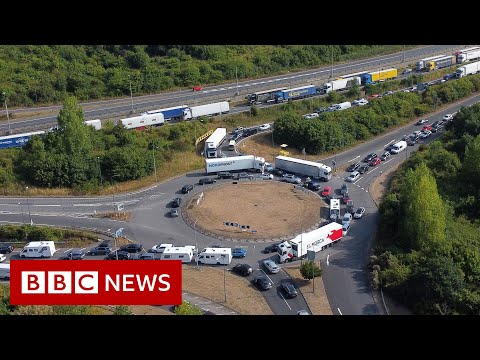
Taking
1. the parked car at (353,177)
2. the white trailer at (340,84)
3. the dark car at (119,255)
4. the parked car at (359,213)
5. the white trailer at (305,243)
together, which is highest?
the white trailer at (340,84)

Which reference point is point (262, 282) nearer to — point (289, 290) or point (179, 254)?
point (289, 290)

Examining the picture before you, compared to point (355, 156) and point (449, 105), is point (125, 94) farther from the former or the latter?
point (449, 105)

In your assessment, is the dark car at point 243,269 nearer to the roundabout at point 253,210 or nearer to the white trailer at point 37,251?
the roundabout at point 253,210

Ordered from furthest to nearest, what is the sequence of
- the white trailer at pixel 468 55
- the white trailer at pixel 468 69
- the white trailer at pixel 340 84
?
the white trailer at pixel 468 55
the white trailer at pixel 468 69
the white trailer at pixel 340 84

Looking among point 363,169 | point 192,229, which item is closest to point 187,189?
point 192,229

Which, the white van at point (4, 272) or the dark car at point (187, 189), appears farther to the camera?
the dark car at point (187, 189)

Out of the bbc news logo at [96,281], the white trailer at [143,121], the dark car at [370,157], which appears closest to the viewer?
the bbc news logo at [96,281]

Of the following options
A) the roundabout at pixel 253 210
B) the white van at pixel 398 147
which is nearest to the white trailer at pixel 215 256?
the roundabout at pixel 253 210
